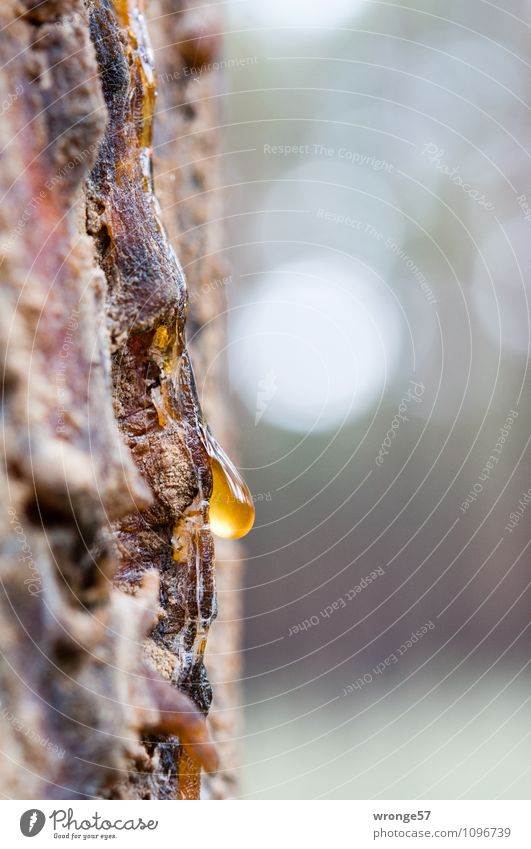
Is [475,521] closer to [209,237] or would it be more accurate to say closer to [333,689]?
[333,689]

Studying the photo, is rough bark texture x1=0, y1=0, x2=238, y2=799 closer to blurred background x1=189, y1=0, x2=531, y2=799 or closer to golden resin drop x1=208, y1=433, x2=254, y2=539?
golden resin drop x1=208, y1=433, x2=254, y2=539

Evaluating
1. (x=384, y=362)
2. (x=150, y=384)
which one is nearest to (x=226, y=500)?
(x=150, y=384)

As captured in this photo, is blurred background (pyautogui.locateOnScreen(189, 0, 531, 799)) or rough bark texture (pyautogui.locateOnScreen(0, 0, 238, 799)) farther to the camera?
blurred background (pyautogui.locateOnScreen(189, 0, 531, 799))

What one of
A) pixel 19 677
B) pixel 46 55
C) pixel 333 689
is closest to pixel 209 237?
pixel 46 55

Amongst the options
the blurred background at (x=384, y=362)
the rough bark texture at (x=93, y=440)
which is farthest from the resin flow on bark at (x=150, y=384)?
the blurred background at (x=384, y=362)
